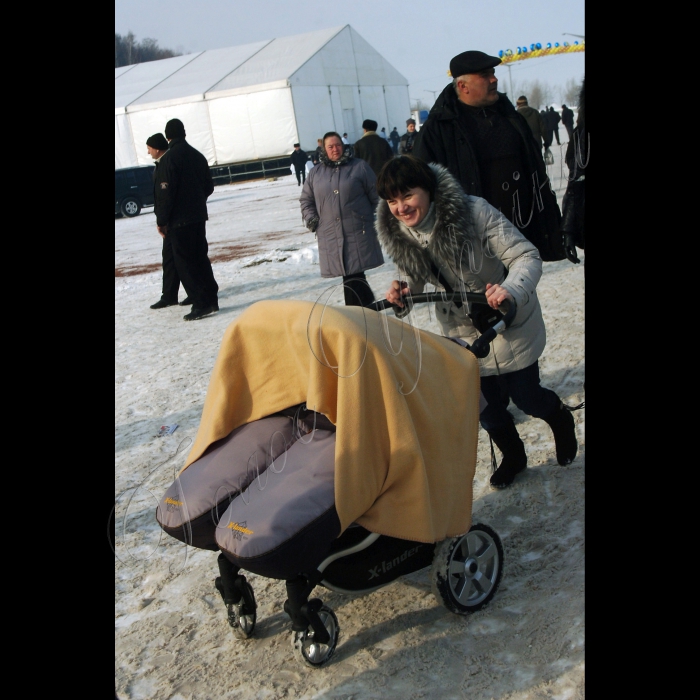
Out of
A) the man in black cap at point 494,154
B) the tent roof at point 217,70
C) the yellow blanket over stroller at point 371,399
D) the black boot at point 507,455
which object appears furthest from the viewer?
the tent roof at point 217,70

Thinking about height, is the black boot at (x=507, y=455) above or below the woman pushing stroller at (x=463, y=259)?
below

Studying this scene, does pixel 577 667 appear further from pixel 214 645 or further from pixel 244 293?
pixel 244 293

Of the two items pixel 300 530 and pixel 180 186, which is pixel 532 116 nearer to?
pixel 180 186

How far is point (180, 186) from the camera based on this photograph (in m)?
8.16

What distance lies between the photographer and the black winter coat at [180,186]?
806 centimetres

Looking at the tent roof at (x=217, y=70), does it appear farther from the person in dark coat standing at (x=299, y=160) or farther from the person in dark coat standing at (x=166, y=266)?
the person in dark coat standing at (x=166, y=266)

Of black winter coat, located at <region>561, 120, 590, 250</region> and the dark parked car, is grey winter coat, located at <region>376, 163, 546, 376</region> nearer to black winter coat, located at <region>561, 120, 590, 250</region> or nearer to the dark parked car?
black winter coat, located at <region>561, 120, 590, 250</region>

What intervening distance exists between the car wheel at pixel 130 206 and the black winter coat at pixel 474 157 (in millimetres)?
21262

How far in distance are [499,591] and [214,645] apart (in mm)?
1137

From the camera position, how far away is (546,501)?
367 cm

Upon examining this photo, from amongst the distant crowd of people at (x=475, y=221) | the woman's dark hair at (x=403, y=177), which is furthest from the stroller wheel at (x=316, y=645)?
the woman's dark hair at (x=403, y=177)

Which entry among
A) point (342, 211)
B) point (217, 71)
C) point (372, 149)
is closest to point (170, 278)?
point (372, 149)

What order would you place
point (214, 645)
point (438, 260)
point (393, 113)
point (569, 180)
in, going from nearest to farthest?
point (214, 645) → point (438, 260) → point (569, 180) → point (393, 113)
